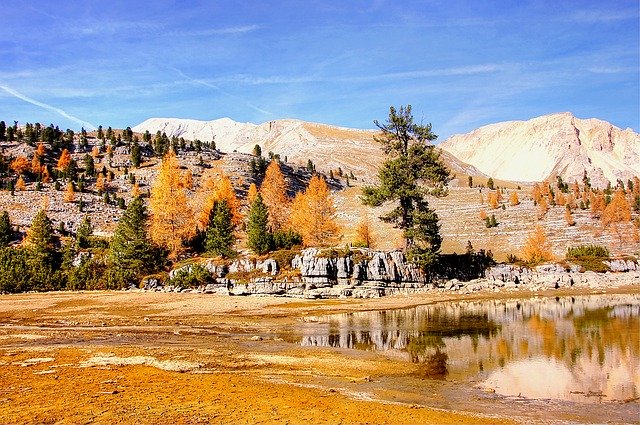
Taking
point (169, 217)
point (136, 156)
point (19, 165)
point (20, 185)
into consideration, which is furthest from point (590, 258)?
point (19, 165)

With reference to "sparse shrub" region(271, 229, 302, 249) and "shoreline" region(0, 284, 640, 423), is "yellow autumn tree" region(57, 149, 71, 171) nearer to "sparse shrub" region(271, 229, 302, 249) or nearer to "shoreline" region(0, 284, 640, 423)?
"sparse shrub" region(271, 229, 302, 249)

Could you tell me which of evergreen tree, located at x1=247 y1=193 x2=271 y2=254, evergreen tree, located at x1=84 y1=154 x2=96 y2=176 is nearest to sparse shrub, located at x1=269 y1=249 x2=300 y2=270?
evergreen tree, located at x1=247 y1=193 x2=271 y2=254

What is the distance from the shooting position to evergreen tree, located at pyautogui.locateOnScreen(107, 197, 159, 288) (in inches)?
2354

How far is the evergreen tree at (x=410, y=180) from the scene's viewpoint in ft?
190

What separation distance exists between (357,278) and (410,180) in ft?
48.1

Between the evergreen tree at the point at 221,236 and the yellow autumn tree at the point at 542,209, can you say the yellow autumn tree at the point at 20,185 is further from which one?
the yellow autumn tree at the point at 542,209

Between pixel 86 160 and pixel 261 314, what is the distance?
121m

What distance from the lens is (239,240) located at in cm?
9738

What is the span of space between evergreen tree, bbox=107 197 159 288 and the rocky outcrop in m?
3.94

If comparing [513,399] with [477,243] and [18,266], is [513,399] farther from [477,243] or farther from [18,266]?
[477,243]

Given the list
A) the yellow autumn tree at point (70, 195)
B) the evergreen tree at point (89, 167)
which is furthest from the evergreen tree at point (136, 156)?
the yellow autumn tree at point (70, 195)

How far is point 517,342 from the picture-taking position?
74.9 ft

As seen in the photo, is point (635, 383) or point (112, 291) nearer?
point (635, 383)

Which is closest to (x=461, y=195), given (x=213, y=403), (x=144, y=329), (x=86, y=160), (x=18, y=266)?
(x=86, y=160)
